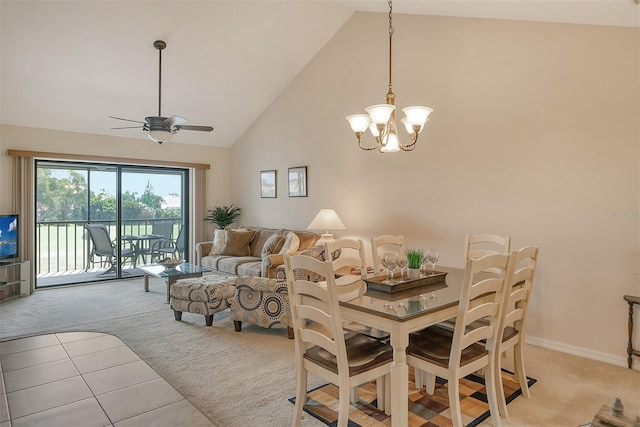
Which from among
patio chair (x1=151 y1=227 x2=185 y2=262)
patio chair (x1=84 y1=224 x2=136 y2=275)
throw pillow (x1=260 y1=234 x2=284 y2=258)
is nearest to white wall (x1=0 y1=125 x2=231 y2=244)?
patio chair (x1=151 y1=227 x2=185 y2=262)

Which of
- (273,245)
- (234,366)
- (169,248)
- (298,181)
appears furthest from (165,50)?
(234,366)

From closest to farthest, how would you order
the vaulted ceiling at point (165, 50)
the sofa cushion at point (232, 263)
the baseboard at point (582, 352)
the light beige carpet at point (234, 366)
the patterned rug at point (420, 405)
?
1. the patterned rug at point (420, 405)
2. the light beige carpet at point (234, 366)
3. the baseboard at point (582, 352)
4. the vaulted ceiling at point (165, 50)
5. the sofa cushion at point (232, 263)

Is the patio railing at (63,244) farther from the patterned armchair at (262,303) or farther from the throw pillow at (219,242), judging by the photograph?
the patterned armchair at (262,303)

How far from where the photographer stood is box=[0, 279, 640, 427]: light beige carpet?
8.17 ft

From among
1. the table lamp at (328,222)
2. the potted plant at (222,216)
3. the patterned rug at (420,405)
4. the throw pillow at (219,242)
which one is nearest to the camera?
the patterned rug at (420,405)

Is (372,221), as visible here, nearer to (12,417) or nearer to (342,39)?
(342,39)

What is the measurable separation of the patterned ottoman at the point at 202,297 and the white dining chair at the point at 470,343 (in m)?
2.40

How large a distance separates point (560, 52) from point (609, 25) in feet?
1.22

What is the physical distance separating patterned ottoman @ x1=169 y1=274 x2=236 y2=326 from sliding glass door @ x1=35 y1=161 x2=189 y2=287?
9.65ft

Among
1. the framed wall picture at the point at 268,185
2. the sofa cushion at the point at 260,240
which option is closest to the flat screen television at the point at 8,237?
the sofa cushion at the point at 260,240

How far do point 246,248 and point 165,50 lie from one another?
320cm

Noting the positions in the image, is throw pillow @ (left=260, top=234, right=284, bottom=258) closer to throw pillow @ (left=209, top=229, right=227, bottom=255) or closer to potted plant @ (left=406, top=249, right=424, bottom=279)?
throw pillow @ (left=209, top=229, right=227, bottom=255)

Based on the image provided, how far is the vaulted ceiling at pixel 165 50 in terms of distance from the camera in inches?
163

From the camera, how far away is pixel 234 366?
318cm
